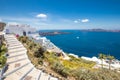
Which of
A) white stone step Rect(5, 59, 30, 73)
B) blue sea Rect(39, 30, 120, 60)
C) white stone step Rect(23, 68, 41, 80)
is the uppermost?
white stone step Rect(5, 59, 30, 73)

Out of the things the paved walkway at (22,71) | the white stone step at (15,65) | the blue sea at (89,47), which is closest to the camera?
the paved walkway at (22,71)

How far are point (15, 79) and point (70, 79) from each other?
176 inches

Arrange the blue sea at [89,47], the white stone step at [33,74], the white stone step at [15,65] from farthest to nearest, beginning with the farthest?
1. the blue sea at [89,47]
2. the white stone step at [15,65]
3. the white stone step at [33,74]

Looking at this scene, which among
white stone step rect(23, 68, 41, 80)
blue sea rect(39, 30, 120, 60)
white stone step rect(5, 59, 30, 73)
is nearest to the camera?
white stone step rect(23, 68, 41, 80)

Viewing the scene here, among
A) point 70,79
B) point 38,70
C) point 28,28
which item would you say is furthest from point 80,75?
point 28,28

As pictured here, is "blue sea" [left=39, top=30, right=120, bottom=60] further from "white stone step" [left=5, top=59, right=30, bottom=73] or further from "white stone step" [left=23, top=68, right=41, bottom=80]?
"white stone step" [left=23, top=68, right=41, bottom=80]

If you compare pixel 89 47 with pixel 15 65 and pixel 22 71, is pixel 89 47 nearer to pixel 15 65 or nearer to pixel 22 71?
pixel 15 65

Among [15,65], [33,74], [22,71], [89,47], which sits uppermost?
[15,65]

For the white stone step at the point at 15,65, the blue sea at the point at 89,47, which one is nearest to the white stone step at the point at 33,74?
the white stone step at the point at 15,65

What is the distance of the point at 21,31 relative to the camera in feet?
73.4

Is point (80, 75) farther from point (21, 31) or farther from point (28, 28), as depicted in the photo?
point (28, 28)

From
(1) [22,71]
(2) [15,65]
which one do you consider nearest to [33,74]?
(1) [22,71]

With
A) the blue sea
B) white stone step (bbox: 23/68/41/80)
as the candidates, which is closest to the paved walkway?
white stone step (bbox: 23/68/41/80)

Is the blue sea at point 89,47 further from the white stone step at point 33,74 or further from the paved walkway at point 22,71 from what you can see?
the white stone step at point 33,74
